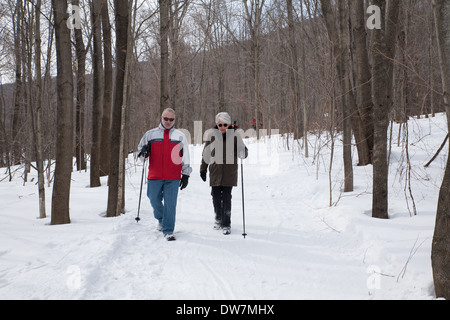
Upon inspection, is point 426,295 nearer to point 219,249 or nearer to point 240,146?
point 219,249

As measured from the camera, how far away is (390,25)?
4.58 meters

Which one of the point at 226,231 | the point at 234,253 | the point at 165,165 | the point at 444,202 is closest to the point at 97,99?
the point at 165,165

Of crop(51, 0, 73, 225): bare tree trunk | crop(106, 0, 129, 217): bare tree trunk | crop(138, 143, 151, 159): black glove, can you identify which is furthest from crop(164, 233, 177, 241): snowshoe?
crop(51, 0, 73, 225): bare tree trunk

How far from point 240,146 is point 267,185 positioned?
441 cm

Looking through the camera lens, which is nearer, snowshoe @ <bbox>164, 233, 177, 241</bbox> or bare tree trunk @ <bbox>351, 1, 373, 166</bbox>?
snowshoe @ <bbox>164, 233, 177, 241</bbox>

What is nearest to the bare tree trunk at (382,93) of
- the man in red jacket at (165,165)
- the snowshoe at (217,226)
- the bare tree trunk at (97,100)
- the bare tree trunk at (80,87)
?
the snowshoe at (217,226)

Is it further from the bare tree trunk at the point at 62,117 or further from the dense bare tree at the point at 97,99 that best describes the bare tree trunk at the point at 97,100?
the bare tree trunk at the point at 62,117

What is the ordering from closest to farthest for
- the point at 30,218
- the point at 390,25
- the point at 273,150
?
the point at 390,25 < the point at 30,218 < the point at 273,150

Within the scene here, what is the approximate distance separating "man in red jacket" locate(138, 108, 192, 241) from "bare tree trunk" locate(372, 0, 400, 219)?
3164 millimetres

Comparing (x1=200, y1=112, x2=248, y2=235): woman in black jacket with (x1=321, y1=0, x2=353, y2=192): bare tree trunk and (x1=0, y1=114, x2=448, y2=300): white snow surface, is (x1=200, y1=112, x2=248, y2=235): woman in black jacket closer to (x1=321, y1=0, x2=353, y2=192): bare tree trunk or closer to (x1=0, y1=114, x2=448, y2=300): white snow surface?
(x1=0, y1=114, x2=448, y2=300): white snow surface

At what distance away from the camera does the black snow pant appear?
4828 mm

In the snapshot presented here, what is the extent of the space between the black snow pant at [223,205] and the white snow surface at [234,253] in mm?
264

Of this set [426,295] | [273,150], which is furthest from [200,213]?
[273,150]

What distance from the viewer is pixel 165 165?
15.1 ft
